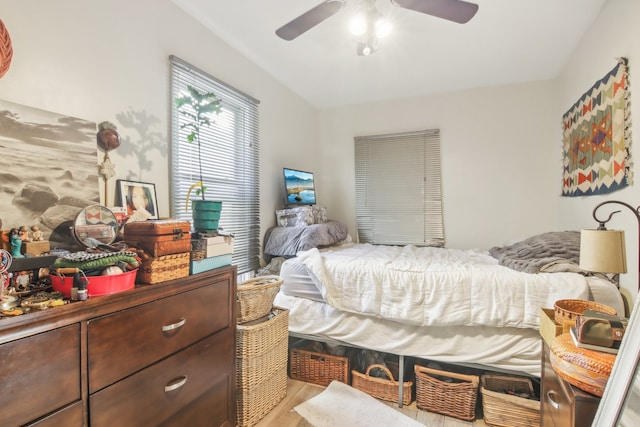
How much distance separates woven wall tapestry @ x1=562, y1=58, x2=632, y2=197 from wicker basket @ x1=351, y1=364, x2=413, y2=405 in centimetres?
175

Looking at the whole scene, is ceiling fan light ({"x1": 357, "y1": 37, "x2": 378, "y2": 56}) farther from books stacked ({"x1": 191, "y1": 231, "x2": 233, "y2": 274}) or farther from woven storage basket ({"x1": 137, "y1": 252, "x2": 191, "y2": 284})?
woven storage basket ({"x1": 137, "y1": 252, "x2": 191, "y2": 284})

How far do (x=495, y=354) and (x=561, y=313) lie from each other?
2.40ft

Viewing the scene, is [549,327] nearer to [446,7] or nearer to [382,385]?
[382,385]

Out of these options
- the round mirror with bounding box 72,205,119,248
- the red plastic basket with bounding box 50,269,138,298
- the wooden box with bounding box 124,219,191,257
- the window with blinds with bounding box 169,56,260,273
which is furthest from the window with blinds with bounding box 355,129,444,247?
the red plastic basket with bounding box 50,269,138,298

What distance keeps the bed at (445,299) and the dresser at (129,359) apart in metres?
0.78

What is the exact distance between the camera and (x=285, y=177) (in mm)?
2924

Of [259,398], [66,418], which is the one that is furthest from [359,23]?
[259,398]

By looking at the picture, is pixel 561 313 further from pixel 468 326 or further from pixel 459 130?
pixel 459 130

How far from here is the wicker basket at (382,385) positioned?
6.47ft

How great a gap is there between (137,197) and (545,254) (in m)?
2.43

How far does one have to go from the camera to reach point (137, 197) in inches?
61.9

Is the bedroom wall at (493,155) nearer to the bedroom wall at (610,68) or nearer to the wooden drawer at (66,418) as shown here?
the bedroom wall at (610,68)

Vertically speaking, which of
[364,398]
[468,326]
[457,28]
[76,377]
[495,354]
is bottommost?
[364,398]

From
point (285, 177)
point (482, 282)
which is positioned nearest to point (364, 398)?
point (482, 282)
